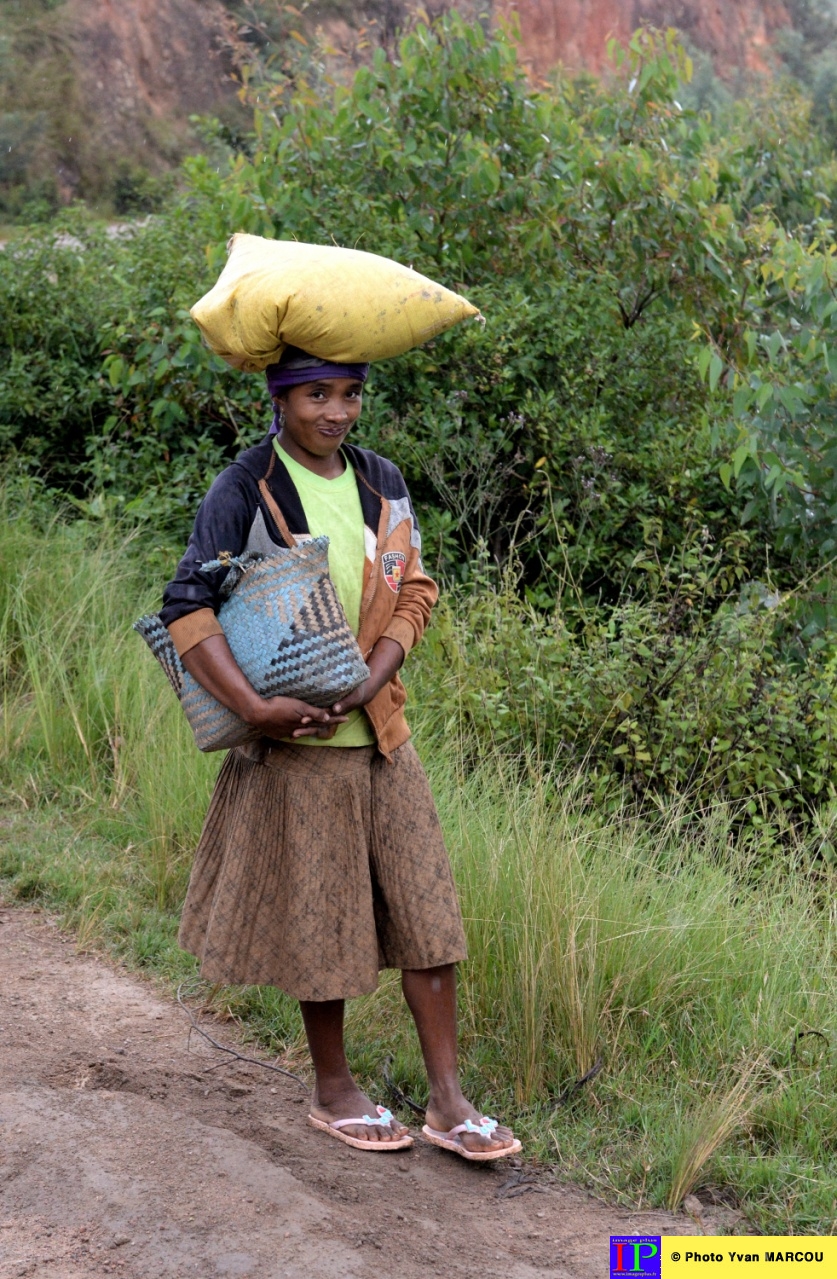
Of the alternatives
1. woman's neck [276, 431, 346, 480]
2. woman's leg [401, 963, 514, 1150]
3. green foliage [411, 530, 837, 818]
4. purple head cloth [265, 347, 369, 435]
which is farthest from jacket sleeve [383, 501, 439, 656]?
green foliage [411, 530, 837, 818]

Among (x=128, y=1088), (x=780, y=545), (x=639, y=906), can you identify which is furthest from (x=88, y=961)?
(x=780, y=545)

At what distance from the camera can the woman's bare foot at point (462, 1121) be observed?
8.98 feet

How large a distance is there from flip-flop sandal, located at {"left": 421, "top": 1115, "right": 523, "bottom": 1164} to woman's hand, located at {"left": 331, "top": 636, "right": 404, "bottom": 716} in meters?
0.88

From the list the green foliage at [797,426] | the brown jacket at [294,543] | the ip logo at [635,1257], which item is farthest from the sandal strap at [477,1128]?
the green foliage at [797,426]

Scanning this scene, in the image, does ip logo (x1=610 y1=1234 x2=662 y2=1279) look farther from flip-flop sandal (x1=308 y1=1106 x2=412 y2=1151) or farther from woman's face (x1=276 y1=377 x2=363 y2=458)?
woman's face (x1=276 y1=377 x2=363 y2=458)

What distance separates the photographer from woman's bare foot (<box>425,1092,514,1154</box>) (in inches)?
108

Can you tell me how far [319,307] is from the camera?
101 inches

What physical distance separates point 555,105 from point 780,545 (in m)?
2.74

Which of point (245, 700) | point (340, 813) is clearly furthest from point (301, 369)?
point (340, 813)

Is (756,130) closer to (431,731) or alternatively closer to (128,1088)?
(431,731)

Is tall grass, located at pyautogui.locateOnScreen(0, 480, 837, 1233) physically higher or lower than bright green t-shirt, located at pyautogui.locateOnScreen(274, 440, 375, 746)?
lower

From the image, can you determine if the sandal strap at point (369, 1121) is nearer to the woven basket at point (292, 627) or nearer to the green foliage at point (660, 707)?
the woven basket at point (292, 627)

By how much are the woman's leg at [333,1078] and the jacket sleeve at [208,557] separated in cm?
82

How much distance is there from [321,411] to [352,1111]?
57.3 inches
